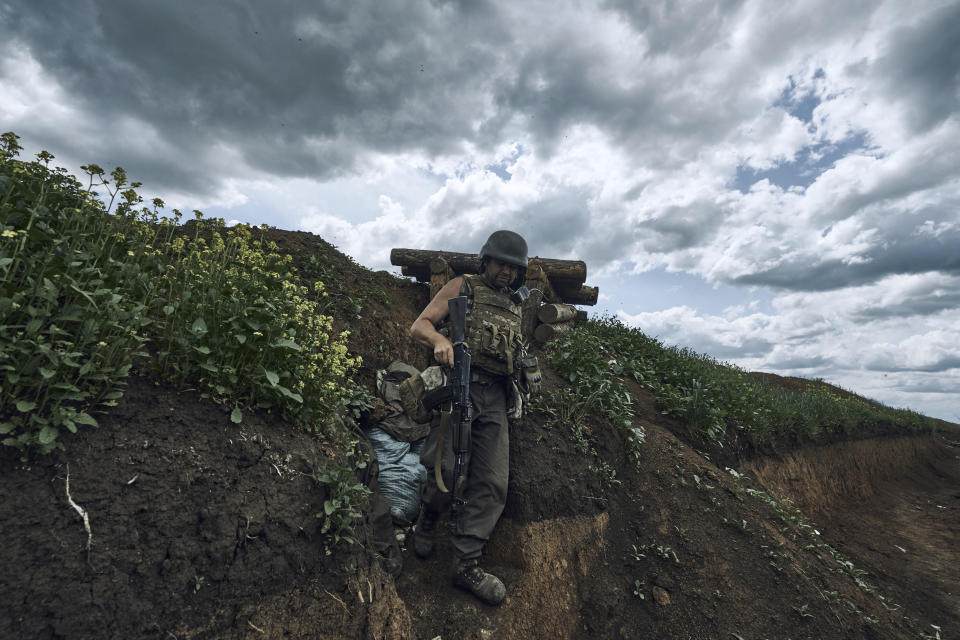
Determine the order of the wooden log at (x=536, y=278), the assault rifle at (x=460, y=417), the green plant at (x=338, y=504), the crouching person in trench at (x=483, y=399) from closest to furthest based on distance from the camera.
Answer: the green plant at (x=338, y=504) → the crouching person in trench at (x=483, y=399) → the assault rifle at (x=460, y=417) → the wooden log at (x=536, y=278)

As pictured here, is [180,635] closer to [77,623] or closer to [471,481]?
[77,623]

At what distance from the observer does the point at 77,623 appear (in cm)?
186

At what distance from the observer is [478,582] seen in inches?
139

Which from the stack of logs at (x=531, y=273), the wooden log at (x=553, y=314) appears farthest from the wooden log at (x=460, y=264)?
the wooden log at (x=553, y=314)

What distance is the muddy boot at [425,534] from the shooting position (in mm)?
3938

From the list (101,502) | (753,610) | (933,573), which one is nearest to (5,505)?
(101,502)

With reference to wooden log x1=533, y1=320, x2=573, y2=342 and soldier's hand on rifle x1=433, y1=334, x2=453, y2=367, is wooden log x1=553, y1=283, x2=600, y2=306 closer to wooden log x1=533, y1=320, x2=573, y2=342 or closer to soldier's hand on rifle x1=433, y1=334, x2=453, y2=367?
wooden log x1=533, y1=320, x2=573, y2=342

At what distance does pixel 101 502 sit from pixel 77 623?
0.50m

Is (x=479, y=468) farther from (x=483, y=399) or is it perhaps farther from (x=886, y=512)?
(x=886, y=512)

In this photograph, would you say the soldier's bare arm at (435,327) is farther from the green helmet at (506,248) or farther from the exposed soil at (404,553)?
the exposed soil at (404,553)

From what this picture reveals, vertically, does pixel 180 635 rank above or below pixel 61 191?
below

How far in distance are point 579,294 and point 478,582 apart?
7.68 meters

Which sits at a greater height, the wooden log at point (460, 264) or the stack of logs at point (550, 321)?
the wooden log at point (460, 264)

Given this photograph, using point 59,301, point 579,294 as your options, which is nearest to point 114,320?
point 59,301
